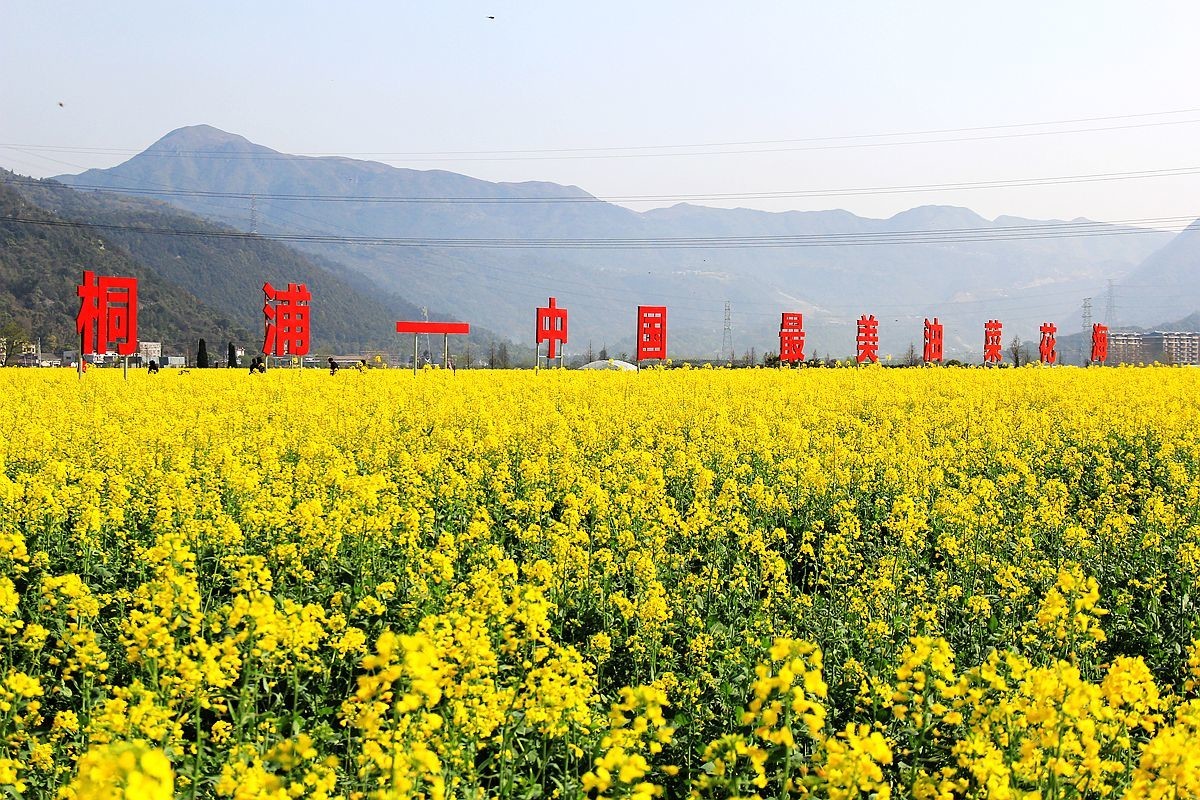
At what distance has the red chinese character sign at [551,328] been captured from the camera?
91.7 feet

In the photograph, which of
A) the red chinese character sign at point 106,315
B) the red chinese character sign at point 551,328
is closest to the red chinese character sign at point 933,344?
the red chinese character sign at point 551,328

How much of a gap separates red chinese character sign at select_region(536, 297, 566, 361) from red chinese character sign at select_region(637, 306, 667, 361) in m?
2.71

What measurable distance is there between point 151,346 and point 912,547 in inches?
1818

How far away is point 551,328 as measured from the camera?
92.4 feet

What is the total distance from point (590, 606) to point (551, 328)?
22.0m

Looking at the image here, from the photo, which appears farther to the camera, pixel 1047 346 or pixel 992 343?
pixel 1047 346

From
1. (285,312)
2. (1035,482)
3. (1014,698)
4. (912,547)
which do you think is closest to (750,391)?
(1035,482)

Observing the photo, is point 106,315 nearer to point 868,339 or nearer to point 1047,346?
point 868,339

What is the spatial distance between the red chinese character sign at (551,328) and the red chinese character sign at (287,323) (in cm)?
601

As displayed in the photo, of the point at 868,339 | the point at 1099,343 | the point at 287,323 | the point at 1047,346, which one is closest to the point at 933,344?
the point at 1047,346

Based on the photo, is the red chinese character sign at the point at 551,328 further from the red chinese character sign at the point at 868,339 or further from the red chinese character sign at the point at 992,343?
the red chinese character sign at the point at 992,343

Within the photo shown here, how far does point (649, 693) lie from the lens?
303cm

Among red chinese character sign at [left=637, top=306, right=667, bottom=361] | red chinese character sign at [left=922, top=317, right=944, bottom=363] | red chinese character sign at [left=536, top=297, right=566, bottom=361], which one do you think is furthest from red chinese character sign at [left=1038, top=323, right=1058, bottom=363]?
red chinese character sign at [left=536, top=297, right=566, bottom=361]

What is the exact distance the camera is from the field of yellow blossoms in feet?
10.7
